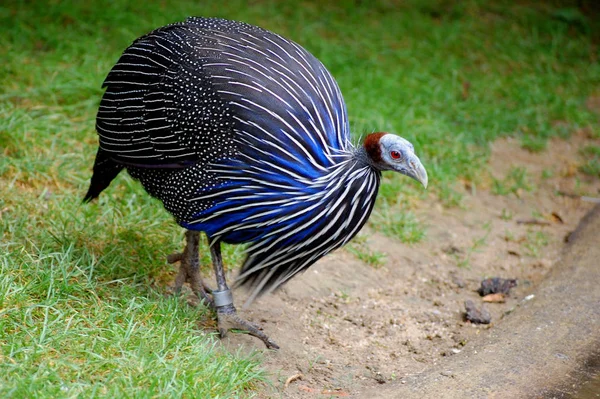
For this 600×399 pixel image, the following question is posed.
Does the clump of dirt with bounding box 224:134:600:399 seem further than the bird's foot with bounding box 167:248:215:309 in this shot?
No

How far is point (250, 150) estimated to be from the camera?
3227 millimetres

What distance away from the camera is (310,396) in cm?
325

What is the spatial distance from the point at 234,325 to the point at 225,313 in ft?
0.21

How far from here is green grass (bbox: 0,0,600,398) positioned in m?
3.04

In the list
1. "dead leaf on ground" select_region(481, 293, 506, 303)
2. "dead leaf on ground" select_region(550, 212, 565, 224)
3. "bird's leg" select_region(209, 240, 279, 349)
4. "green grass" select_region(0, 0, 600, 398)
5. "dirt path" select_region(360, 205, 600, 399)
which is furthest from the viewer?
"dead leaf on ground" select_region(550, 212, 565, 224)

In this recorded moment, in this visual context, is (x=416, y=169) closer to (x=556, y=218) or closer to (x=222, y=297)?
(x=222, y=297)

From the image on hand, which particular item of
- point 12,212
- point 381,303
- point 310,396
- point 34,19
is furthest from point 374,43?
point 310,396

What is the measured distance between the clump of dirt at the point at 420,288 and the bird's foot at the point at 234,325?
51mm

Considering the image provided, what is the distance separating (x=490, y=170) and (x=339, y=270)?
1626 millimetres

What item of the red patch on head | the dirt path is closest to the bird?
the red patch on head

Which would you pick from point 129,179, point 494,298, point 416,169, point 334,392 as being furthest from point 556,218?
point 129,179

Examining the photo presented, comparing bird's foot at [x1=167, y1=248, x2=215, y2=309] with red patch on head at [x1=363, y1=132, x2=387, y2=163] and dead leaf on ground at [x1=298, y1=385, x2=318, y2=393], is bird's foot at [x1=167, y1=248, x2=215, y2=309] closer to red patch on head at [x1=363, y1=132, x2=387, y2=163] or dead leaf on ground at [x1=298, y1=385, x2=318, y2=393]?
dead leaf on ground at [x1=298, y1=385, x2=318, y2=393]

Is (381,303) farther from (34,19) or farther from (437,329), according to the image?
(34,19)

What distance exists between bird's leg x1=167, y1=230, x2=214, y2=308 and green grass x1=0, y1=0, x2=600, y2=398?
0.36 feet
